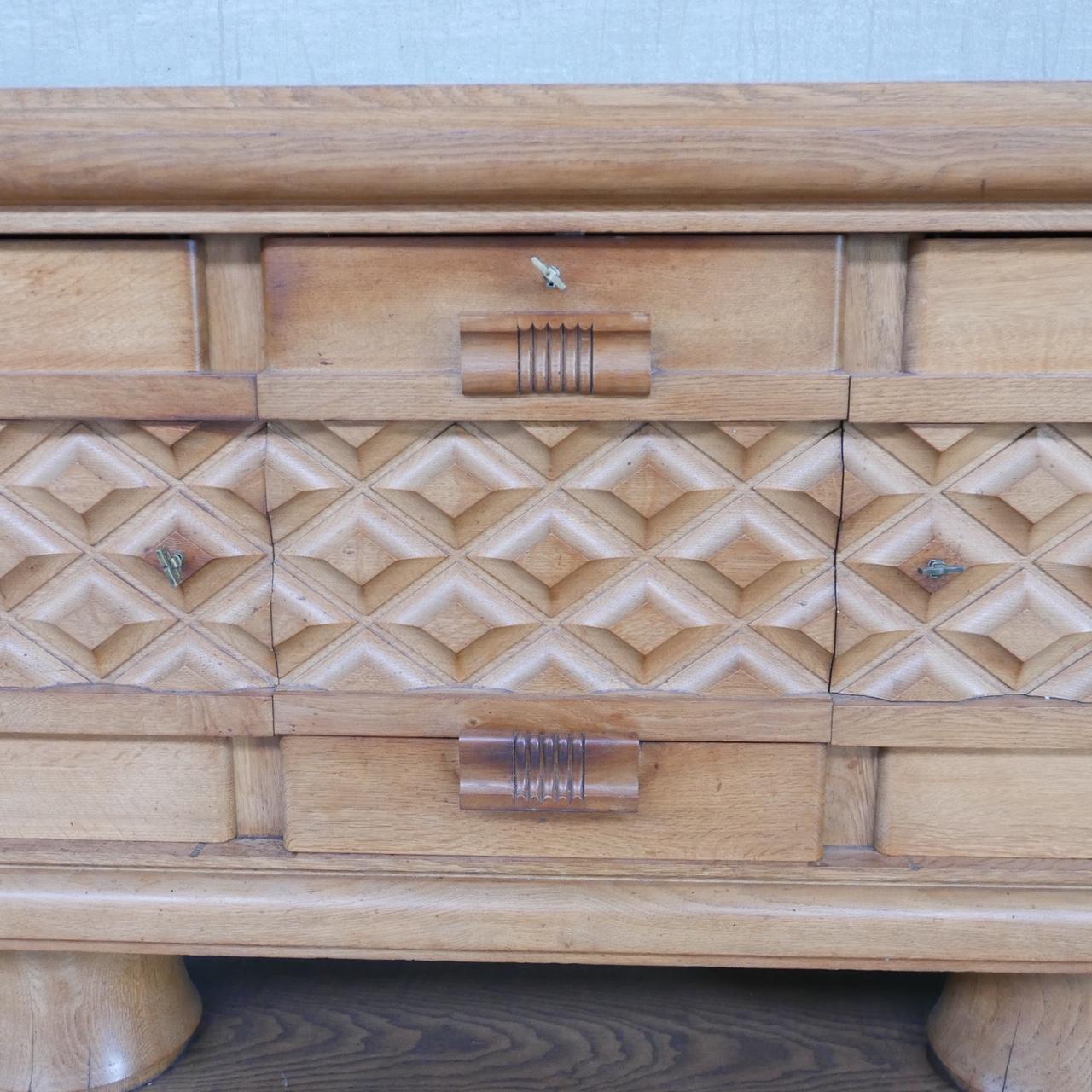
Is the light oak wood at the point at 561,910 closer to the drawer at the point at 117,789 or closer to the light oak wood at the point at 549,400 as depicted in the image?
the drawer at the point at 117,789

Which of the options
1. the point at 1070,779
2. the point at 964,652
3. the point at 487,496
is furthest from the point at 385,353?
the point at 1070,779

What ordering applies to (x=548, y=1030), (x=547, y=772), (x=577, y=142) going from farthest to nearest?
(x=548, y=1030)
(x=547, y=772)
(x=577, y=142)

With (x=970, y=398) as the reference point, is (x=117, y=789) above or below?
below

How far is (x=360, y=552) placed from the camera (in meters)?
0.71

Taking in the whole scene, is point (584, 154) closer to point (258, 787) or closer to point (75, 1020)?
point (258, 787)

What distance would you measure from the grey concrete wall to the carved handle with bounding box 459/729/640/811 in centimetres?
65

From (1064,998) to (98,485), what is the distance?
838 millimetres

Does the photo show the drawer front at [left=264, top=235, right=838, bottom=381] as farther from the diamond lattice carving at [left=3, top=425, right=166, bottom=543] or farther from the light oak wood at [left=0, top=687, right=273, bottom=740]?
the light oak wood at [left=0, top=687, right=273, bottom=740]

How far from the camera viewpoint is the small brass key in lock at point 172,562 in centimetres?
71

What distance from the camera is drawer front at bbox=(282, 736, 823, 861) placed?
73 centimetres

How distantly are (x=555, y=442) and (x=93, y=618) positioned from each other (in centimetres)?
36

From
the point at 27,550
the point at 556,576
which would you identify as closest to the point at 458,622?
the point at 556,576

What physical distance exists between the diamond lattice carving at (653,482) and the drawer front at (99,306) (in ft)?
0.95

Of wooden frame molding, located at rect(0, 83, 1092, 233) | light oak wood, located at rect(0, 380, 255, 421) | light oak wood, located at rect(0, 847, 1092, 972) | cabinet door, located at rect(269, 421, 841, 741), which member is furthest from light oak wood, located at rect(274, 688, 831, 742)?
wooden frame molding, located at rect(0, 83, 1092, 233)
